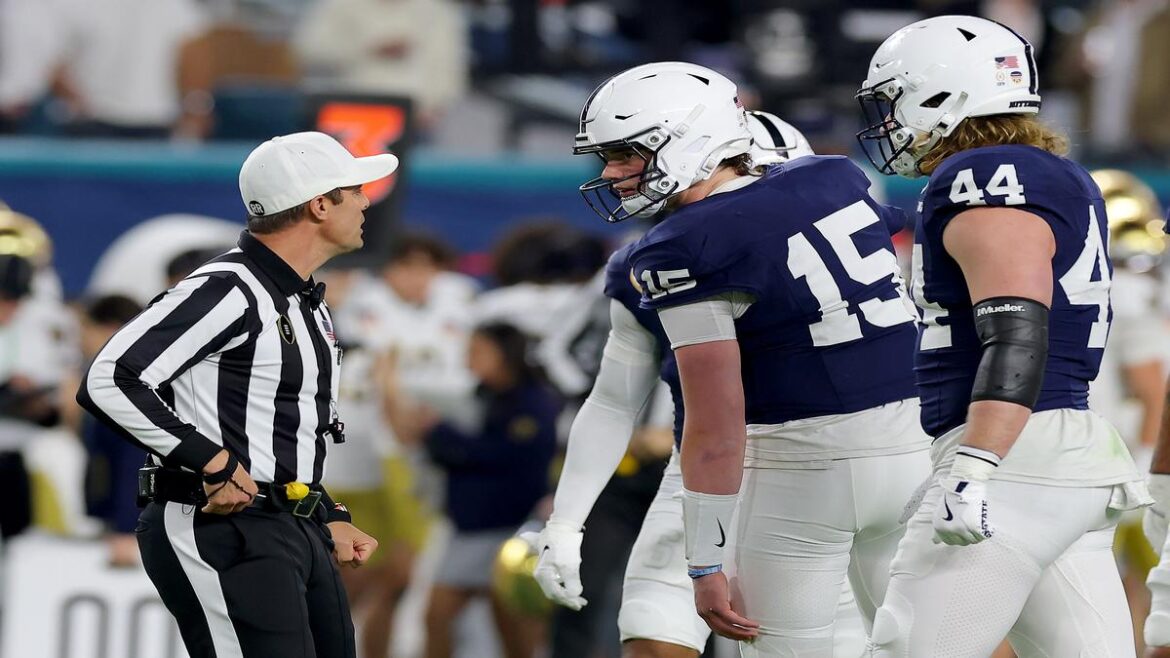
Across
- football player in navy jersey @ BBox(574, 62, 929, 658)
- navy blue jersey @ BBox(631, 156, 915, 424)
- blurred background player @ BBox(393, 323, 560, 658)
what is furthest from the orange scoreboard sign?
navy blue jersey @ BBox(631, 156, 915, 424)

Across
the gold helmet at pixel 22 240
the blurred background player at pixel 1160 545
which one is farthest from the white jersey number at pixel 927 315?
the gold helmet at pixel 22 240

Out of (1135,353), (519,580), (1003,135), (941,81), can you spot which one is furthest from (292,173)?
(1135,353)

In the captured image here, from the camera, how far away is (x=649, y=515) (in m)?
4.88

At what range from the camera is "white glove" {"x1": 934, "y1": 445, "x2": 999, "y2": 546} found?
3.53 metres

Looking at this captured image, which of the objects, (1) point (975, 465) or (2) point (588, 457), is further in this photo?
(2) point (588, 457)

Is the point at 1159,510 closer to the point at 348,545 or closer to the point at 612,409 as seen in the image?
the point at 612,409

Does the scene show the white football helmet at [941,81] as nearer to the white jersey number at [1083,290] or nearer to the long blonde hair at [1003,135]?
the long blonde hair at [1003,135]

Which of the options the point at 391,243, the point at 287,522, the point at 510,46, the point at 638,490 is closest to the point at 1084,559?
the point at 287,522

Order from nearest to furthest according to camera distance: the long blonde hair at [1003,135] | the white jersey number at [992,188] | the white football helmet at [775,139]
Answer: the white jersey number at [992,188], the long blonde hair at [1003,135], the white football helmet at [775,139]

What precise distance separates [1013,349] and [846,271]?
1.92 ft

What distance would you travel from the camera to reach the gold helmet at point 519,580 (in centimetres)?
712

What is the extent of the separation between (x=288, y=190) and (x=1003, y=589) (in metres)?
1.78

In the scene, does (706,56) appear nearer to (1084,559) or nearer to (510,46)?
(510,46)

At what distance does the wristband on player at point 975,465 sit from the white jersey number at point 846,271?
586 millimetres
